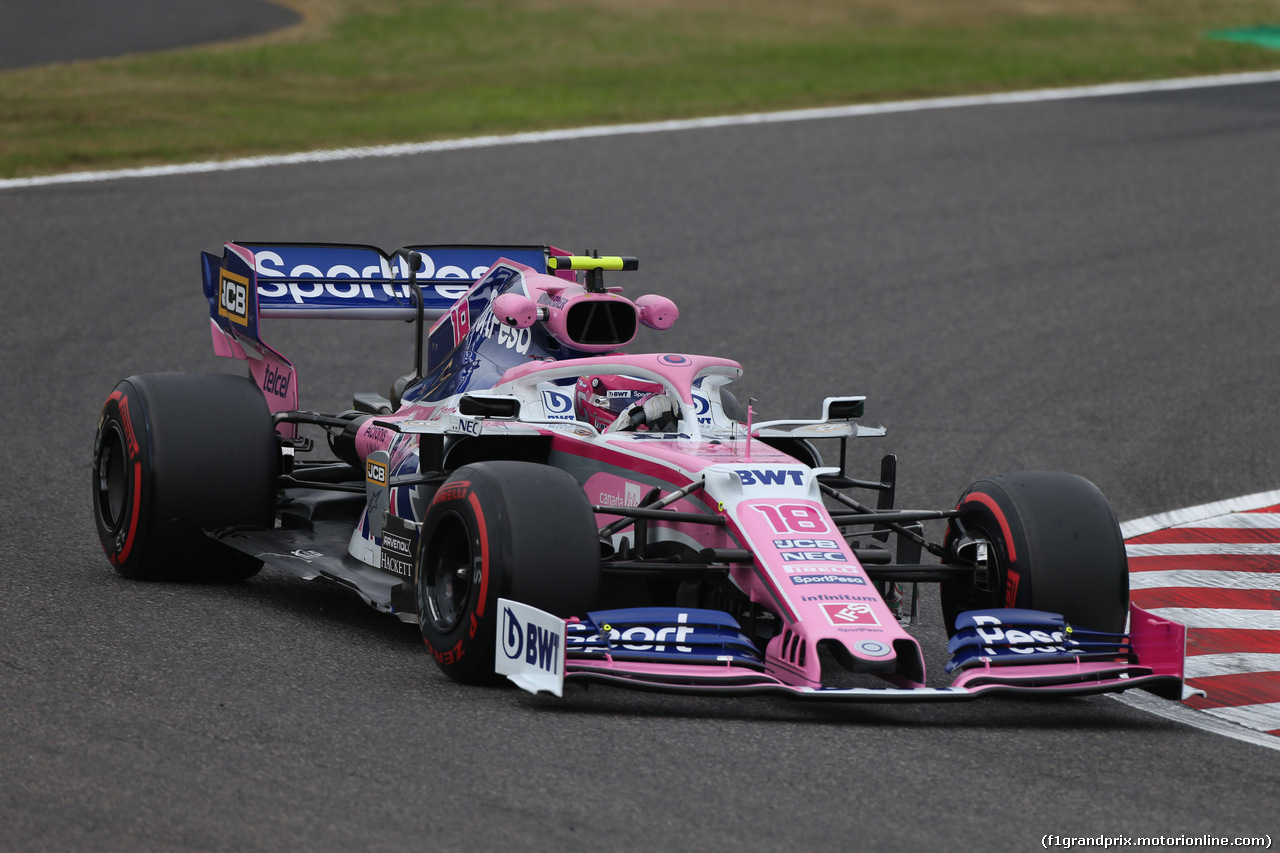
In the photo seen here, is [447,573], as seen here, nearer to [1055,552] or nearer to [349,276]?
[1055,552]

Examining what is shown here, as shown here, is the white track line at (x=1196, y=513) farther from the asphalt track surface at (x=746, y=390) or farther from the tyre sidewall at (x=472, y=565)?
the tyre sidewall at (x=472, y=565)

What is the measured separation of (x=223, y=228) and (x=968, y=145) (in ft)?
30.4

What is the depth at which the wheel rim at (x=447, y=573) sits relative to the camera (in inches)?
252

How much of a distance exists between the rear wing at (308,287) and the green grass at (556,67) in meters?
9.68

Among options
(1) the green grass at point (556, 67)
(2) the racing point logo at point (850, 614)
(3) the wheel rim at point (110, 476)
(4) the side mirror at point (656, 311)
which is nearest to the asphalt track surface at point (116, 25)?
(1) the green grass at point (556, 67)

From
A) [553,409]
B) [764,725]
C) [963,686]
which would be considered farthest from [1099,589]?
[553,409]

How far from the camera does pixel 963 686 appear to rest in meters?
6.03

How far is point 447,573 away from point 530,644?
80 centimetres

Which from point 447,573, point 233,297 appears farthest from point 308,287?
point 447,573

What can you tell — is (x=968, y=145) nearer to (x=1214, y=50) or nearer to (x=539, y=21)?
(x=1214, y=50)

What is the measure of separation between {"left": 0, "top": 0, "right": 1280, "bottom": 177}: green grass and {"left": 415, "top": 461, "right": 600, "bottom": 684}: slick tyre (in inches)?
503

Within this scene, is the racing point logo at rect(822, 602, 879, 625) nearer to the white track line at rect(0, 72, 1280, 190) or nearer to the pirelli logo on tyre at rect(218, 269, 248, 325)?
the pirelli logo on tyre at rect(218, 269, 248, 325)

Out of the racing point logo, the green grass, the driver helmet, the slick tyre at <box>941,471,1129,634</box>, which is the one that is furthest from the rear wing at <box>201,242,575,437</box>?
the green grass

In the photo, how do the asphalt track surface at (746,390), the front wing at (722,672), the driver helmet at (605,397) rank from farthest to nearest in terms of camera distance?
1. the driver helmet at (605,397)
2. the front wing at (722,672)
3. the asphalt track surface at (746,390)
